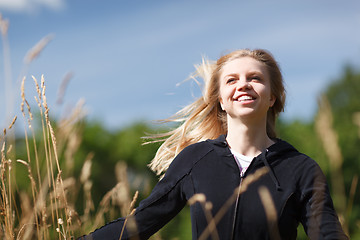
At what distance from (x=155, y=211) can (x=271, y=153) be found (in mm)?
713

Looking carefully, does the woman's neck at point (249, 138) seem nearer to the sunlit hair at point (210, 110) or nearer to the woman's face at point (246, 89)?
the woman's face at point (246, 89)

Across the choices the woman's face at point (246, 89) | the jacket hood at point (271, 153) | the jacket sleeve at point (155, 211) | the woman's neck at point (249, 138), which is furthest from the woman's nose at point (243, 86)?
the jacket sleeve at point (155, 211)

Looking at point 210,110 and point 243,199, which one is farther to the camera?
point 210,110

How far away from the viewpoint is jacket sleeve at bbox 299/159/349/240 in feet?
7.24

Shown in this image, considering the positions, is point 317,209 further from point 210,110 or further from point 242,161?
point 210,110

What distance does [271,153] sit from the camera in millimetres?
2516

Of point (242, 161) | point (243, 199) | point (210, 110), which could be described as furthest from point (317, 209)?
point (210, 110)

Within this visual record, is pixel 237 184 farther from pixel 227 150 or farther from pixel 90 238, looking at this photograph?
pixel 90 238

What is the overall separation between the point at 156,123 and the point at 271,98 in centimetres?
103

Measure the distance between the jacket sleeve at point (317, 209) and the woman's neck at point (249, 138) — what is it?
300 mm

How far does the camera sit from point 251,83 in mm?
2588

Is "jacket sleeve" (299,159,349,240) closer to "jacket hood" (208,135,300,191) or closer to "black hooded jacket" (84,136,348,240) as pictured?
"black hooded jacket" (84,136,348,240)

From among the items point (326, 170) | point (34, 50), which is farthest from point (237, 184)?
point (326, 170)

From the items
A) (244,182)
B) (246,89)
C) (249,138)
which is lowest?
(244,182)
